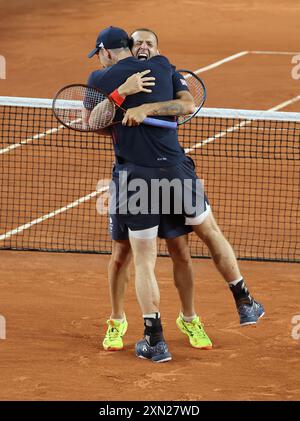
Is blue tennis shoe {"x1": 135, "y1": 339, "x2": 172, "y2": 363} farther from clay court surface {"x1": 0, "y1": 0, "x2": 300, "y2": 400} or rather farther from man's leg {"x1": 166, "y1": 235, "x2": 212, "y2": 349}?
man's leg {"x1": 166, "y1": 235, "x2": 212, "y2": 349}

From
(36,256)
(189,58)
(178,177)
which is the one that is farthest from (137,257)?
(189,58)

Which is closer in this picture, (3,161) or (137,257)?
(137,257)

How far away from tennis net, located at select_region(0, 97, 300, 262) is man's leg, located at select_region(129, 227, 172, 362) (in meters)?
3.23

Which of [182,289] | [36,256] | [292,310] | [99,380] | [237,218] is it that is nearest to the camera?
[99,380]

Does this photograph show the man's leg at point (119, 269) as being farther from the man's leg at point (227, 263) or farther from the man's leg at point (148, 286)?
the man's leg at point (227, 263)

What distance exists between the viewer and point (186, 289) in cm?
832

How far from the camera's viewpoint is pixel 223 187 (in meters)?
13.4

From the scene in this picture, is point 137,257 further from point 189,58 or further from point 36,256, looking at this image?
point 189,58

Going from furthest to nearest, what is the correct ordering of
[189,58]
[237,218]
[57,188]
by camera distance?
[189,58], [57,188], [237,218]

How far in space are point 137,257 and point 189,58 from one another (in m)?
12.0

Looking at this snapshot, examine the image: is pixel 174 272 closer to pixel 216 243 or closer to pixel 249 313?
pixel 216 243

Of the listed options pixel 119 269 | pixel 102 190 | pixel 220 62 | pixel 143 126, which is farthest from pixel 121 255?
pixel 220 62

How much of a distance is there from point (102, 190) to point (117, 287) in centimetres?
509

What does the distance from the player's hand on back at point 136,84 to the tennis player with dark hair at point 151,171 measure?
4.4 inches
